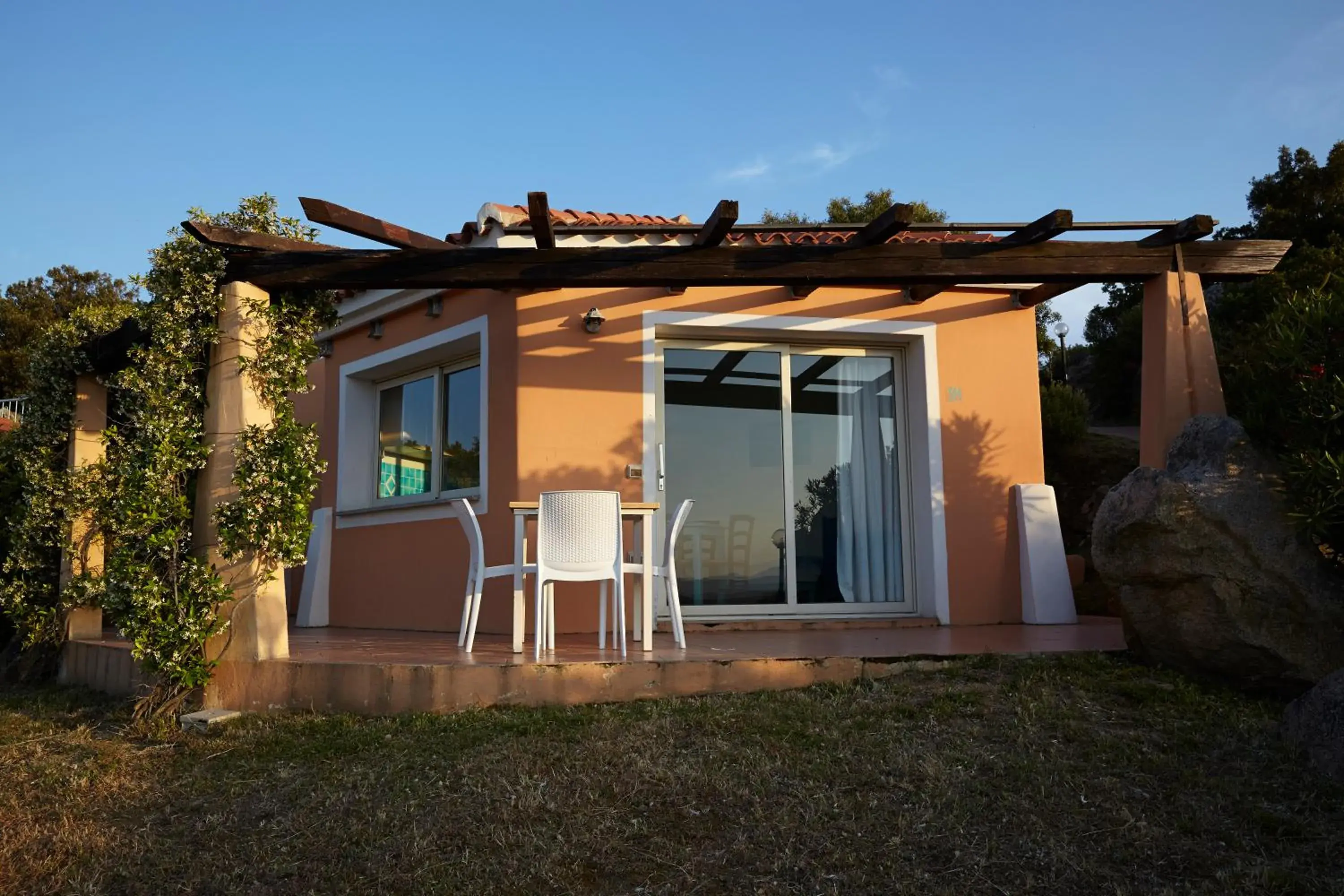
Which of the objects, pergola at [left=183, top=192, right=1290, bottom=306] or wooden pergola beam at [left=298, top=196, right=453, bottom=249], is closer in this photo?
wooden pergola beam at [left=298, top=196, right=453, bottom=249]

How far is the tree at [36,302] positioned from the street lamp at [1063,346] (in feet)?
86.1

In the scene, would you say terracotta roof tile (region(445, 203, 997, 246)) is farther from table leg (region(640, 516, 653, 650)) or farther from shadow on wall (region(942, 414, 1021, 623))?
table leg (region(640, 516, 653, 650))

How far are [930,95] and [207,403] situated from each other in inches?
321

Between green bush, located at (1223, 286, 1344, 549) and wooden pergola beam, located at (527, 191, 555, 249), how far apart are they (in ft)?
12.4

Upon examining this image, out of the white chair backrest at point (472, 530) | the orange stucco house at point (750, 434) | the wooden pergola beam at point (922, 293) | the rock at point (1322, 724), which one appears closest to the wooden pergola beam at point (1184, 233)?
the wooden pergola beam at point (922, 293)

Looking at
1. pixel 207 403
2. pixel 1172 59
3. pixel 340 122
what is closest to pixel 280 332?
pixel 207 403

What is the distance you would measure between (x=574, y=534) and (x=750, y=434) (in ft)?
8.79

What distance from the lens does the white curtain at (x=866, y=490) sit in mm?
7598

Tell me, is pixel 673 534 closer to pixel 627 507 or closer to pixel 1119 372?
pixel 627 507

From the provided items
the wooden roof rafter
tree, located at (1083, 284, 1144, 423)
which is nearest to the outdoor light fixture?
the wooden roof rafter

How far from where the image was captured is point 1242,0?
9.09 metres

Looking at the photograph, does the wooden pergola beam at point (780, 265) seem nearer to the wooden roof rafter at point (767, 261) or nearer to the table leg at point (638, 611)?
the wooden roof rafter at point (767, 261)

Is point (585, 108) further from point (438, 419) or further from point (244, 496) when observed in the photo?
point (244, 496)

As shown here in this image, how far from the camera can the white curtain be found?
760 centimetres
